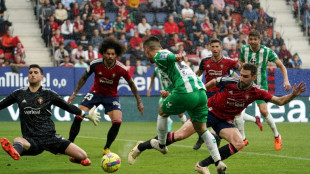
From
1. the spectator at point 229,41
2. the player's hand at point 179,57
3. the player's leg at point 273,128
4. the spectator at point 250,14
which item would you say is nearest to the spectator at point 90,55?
the spectator at point 229,41

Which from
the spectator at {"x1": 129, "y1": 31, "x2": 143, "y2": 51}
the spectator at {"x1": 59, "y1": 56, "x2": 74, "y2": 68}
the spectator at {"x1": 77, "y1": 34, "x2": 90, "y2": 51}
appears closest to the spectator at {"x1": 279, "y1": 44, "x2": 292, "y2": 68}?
the spectator at {"x1": 129, "y1": 31, "x2": 143, "y2": 51}

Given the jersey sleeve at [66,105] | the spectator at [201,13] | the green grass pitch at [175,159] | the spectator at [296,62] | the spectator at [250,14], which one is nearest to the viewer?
the jersey sleeve at [66,105]

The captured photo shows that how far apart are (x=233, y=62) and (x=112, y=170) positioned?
492 centimetres

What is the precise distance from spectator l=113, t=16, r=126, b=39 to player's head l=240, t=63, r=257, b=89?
15065 millimetres

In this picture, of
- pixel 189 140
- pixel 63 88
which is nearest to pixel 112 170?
pixel 189 140

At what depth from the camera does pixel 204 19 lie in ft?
85.6

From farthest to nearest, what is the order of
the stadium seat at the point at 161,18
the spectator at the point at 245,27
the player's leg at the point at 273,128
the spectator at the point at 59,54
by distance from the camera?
the spectator at the point at 245,27, the stadium seat at the point at 161,18, the spectator at the point at 59,54, the player's leg at the point at 273,128

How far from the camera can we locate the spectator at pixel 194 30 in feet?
82.6

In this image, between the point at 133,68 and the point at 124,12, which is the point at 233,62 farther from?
the point at 124,12

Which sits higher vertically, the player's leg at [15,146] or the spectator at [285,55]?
the player's leg at [15,146]

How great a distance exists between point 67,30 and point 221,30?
606 centimetres

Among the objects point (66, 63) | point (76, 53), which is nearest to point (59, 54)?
point (76, 53)

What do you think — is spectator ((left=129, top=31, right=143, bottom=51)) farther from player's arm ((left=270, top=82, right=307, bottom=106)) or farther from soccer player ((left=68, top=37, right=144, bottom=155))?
player's arm ((left=270, top=82, right=307, bottom=106))

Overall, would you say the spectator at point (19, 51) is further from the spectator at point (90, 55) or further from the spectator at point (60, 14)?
the spectator at point (60, 14)
